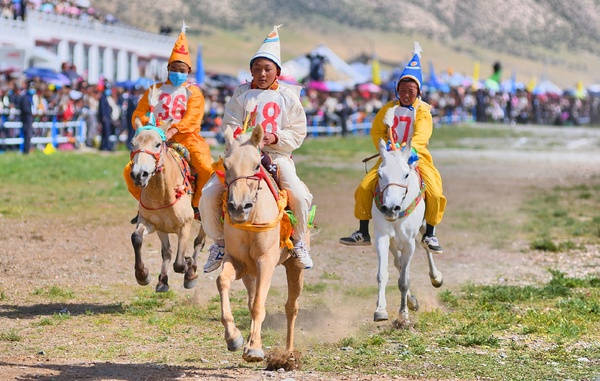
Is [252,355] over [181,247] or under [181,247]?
under

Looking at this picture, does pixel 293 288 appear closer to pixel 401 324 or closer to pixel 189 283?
pixel 401 324

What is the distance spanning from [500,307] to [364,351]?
316cm

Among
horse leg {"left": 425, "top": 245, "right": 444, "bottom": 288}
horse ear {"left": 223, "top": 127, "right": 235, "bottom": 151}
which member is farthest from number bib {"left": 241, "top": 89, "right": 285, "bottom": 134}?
horse leg {"left": 425, "top": 245, "right": 444, "bottom": 288}

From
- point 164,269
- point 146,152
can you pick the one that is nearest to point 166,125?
point 146,152

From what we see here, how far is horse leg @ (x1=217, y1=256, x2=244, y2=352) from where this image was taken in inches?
326

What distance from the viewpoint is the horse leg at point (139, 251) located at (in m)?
12.0

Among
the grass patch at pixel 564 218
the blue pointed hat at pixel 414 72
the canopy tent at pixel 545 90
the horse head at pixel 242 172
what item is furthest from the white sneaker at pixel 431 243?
the canopy tent at pixel 545 90

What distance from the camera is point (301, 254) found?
943cm

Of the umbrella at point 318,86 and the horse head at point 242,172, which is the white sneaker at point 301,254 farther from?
the umbrella at point 318,86

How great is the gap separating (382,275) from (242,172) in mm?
3279

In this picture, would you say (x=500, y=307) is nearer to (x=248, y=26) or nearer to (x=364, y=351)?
(x=364, y=351)

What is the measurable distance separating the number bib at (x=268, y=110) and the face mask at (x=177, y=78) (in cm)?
362

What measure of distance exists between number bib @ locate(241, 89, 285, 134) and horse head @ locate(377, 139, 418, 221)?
181cm

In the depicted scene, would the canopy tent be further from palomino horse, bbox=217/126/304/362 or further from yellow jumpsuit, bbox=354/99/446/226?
palomino horse, bbox=217/126/304/362
